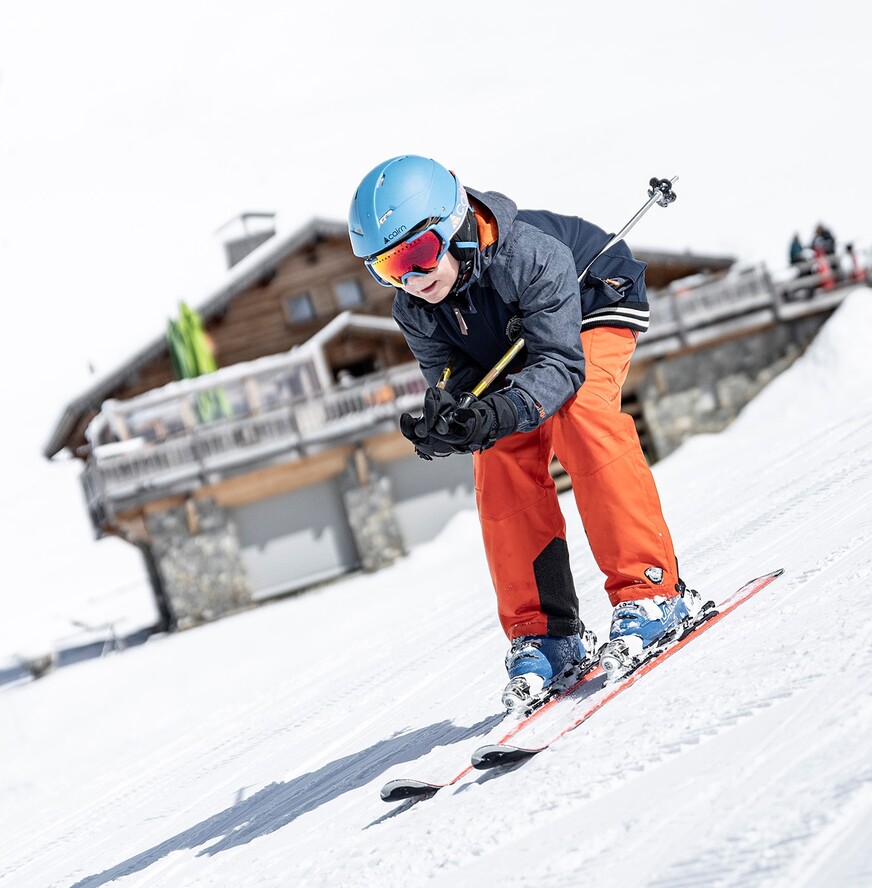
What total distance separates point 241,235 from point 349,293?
6.36 metres

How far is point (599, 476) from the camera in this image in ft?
11.5

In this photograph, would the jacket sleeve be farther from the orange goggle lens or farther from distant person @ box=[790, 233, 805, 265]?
distant person @ box=[790, 233, 805, 265]

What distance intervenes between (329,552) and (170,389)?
457 centimetres

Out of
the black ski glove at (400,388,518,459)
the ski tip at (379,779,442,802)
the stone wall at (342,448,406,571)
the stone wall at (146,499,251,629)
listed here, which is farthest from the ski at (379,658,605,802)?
the stone wall at (146,499,251,629)

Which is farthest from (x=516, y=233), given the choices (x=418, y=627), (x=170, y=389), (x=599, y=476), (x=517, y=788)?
(x=170, y=389)

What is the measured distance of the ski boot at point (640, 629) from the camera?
11.0 ft

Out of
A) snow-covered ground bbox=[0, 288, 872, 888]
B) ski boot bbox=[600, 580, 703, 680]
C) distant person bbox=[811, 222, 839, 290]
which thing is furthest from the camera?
distant person bbox=[811, 222, 839, 290]

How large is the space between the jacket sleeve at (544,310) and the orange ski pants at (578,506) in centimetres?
16

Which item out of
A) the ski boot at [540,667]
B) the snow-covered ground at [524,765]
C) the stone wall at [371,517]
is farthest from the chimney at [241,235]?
the ski boot at [540,667]

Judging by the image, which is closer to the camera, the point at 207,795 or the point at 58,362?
the point at 207,795

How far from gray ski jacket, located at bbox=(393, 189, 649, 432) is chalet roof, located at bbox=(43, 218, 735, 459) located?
21120mm

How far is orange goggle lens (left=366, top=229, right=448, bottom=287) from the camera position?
133 inches

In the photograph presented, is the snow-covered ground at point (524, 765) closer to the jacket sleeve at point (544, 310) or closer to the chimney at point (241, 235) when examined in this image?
the jacket sleeve at point (544, 310)

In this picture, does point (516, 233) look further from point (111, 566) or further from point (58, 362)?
point (58, 362)
